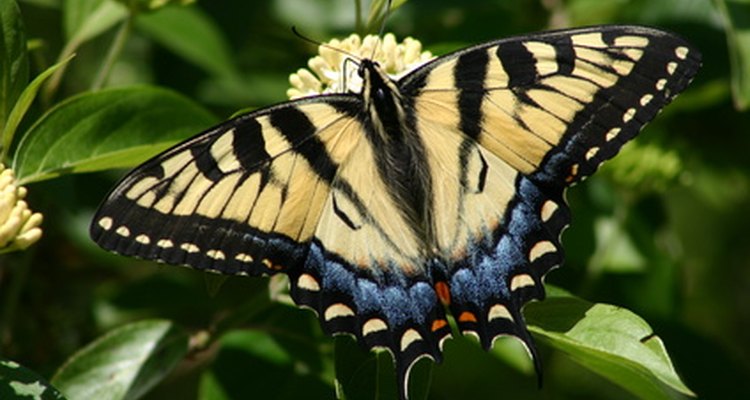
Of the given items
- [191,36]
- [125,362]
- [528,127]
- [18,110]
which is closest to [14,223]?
[18,110]

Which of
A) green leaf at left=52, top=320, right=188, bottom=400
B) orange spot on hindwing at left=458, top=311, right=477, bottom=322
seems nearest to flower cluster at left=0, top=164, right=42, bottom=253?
green leaf at left=52, top=320, right=188, bottom=400

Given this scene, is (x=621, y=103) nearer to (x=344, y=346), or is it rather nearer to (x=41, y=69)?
(x=344, y=346)

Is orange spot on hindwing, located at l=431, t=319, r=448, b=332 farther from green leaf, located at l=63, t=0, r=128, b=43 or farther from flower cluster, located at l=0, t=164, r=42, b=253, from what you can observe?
green leaf, located at l=63, t=0, r=128, b=43

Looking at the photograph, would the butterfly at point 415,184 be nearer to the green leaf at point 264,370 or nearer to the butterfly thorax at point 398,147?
the butterfly thorax at point 398,147

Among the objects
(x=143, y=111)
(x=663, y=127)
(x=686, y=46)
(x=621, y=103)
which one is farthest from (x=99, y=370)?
(x=663, y=127)

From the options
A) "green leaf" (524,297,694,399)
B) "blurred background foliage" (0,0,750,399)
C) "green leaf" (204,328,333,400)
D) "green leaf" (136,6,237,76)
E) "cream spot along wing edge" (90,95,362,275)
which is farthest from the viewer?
"green leaf" (136,6,237,76)

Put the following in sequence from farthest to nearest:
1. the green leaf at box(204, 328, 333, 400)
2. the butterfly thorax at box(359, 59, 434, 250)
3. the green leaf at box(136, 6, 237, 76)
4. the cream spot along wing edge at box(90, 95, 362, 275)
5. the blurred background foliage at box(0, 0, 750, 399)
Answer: the green leaf at box(136, 6, 237, 76)
the blurred background foliage at box(0, 0, 750, 399)
the green leaf at box(204, 328, 333, 400)
the butterfly thorax at box(359, 59, 434, 250)
the cream spot along wing edge at box(90, 95, 362, 275)

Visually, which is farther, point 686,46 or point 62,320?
point 62,320
